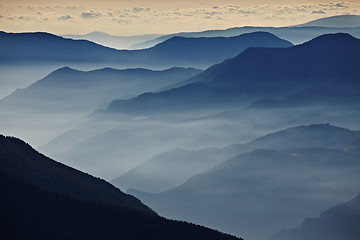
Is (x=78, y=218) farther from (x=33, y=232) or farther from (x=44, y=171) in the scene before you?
(x=44, y=171)

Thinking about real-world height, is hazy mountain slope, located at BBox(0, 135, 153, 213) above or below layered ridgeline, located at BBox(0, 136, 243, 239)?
above

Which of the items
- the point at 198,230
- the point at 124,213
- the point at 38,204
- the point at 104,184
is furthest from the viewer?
the point at 104,184

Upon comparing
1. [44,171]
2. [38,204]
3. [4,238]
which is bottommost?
[4,238]

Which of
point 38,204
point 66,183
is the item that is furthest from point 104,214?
point 66,183

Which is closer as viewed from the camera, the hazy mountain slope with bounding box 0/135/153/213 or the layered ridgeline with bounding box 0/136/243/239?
the layered ridgeline with bounding box 0/136/243/239

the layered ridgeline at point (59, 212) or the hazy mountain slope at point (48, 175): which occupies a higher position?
the hazy mountain slope at point (48, 175)

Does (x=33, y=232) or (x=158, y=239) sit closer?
(x=33, y=232)

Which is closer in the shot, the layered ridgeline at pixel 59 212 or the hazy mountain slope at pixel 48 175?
the layered ridgeline at pixel 59 212

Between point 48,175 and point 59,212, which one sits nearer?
point 59,212
